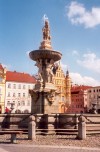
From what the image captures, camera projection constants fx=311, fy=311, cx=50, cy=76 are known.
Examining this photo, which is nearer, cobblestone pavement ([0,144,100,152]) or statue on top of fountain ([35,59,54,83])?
cobblestone pavement ([0,144,100,152])

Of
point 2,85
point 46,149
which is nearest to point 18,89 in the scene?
point 2,85

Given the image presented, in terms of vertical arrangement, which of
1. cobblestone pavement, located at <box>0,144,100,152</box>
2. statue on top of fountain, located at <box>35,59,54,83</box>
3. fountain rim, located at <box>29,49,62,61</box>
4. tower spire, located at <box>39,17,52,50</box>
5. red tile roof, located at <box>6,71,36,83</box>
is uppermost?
red tile roof, located at <box>6,71,36,83</box>

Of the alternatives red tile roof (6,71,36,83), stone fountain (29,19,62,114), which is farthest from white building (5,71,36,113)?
stone fountain (29,19,62,114)

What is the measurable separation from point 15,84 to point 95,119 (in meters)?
60.7

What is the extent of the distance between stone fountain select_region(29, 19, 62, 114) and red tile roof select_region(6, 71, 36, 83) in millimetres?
54942

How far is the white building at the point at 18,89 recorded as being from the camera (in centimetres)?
7844

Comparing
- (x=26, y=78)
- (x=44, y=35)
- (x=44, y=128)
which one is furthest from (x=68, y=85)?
(x=44, y=128)

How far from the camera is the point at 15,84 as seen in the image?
8031 cm

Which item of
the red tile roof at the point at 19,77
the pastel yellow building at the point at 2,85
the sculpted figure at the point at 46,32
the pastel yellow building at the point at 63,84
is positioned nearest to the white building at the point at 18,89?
the red tile roof at the point at 19,77

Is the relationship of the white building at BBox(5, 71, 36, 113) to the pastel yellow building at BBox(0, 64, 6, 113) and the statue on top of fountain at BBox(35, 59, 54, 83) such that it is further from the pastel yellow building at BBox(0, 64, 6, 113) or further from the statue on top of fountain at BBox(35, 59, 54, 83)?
the statue on top of fountain at BBox(35, 59, 54, 83)

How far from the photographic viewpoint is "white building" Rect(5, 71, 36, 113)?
7844 cm

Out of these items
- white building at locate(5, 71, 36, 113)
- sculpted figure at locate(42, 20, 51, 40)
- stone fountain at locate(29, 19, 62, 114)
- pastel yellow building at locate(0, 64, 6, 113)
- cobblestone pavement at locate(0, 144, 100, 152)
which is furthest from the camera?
white building at locate(5, 71, 36, 113)

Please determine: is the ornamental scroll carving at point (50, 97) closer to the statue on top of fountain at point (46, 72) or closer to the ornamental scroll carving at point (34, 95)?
the ornamental scroll carving at point (34, 95)

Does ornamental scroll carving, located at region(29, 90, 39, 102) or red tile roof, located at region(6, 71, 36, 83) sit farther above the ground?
red tile roof, located at region(6, 71, 36, 83)
